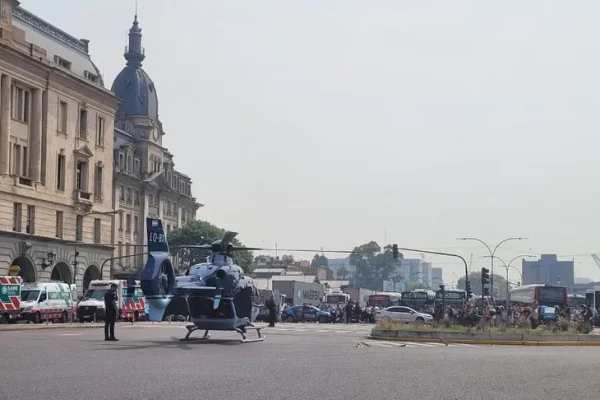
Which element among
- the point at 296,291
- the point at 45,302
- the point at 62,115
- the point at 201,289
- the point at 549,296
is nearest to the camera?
the point at 201,289

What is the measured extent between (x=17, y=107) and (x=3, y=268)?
11039 mm

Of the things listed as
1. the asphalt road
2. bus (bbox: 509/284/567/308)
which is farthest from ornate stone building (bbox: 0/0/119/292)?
the asphalt road

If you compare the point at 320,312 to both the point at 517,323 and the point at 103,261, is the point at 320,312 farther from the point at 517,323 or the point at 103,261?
the point at 517,323

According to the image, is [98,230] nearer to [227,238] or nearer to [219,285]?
[227,238]

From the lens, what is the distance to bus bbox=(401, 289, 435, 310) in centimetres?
8119

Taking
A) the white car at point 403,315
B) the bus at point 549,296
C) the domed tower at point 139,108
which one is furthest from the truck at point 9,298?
the domed tower at point 139,108

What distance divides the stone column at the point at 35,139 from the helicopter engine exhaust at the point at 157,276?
118 ft

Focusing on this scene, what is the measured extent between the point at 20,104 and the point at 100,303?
16962 mm

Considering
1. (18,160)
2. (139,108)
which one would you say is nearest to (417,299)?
(18,160)

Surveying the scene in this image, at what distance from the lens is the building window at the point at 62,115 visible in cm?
6475

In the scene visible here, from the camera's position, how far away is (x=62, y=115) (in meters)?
65.2

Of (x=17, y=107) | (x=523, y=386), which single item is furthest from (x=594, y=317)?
Result: (x=523, y=386)

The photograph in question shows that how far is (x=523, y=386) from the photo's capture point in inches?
619

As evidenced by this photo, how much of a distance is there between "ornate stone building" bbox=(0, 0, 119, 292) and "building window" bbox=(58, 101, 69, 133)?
0.07 metres
